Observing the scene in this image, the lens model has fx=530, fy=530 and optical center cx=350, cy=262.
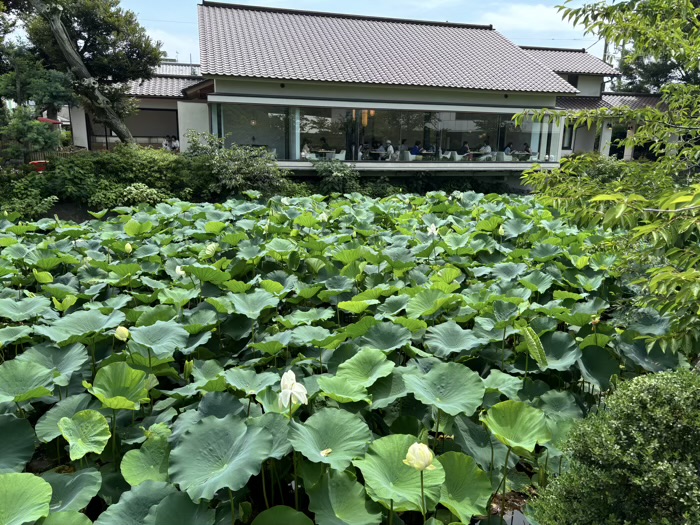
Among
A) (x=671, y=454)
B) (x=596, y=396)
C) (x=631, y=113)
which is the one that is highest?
(x=631, y=113)

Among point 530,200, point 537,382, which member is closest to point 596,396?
point 537,382

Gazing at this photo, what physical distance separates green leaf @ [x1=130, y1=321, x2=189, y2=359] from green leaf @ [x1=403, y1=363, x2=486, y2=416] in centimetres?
118

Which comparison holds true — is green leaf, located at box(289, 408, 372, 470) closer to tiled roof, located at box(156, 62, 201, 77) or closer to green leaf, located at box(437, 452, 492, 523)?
green leaf, located at box(437, 452, 492, 523)

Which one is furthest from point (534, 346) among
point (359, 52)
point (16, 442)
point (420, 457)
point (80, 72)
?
point (80, 72)

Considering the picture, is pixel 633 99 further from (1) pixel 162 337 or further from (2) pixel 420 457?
(2) pixel 420 457

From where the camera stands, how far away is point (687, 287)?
176cm

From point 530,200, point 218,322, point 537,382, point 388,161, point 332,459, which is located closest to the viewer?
point 332,459

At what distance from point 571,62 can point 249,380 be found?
28.5 m

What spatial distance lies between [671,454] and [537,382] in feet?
3.18

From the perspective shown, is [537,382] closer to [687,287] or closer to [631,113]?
[687,287]

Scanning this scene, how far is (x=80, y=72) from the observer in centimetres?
1720

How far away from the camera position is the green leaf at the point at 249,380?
226cm

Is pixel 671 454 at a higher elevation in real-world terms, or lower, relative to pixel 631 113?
lower

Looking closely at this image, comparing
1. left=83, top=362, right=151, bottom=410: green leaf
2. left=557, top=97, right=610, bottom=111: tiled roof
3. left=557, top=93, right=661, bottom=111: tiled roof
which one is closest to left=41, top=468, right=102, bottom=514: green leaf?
→ left=83, top=362, right=151, bottom=410: green leaf
